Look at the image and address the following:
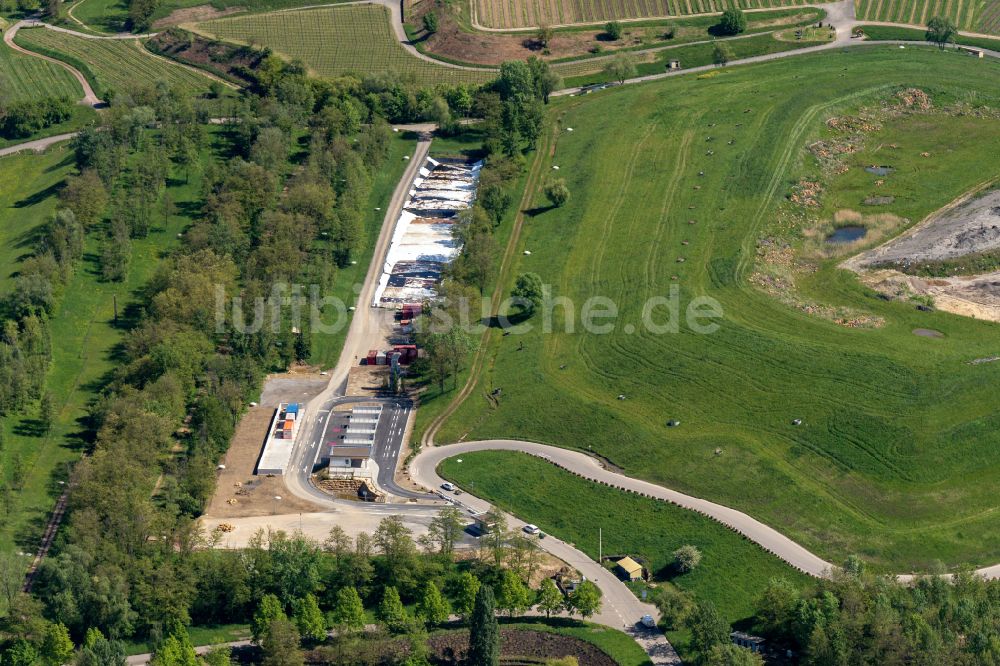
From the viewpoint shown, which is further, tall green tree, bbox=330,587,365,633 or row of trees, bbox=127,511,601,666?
tall green tree, bbox=330,587,365,633

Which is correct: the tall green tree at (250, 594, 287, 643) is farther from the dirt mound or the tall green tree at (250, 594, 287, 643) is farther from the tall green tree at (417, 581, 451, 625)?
the dirt mound

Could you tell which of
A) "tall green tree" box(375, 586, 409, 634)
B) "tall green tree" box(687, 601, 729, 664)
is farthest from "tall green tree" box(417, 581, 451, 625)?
"tall green tree" box(687, 601, 729, 664)

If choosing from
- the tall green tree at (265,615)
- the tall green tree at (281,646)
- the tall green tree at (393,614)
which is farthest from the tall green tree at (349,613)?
the tall green tree at (265,615)

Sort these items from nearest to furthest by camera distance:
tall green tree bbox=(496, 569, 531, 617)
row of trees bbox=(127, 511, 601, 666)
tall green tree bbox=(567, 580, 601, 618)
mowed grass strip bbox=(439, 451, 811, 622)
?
row of trees bbox=(127, 511, 601, 666) → tall green tree bbox=(567, 580, 601, 618) → tall green tree bbox=(496, 569, 531, 617) → mowed grass strip bbox=(439, 451, 811, 622)

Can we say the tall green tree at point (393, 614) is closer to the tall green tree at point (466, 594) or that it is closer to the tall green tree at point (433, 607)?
the tall green tree at point (433, 607)

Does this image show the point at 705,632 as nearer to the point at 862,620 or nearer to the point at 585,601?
the point at 585,601

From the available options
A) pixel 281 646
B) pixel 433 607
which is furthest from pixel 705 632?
pixel 281 646

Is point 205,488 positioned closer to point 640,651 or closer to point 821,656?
point 640,651

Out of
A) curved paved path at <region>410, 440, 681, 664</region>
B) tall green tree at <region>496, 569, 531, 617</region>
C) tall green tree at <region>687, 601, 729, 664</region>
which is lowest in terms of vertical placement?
curved paved path at <region>410, 440, 681, 664</region>
